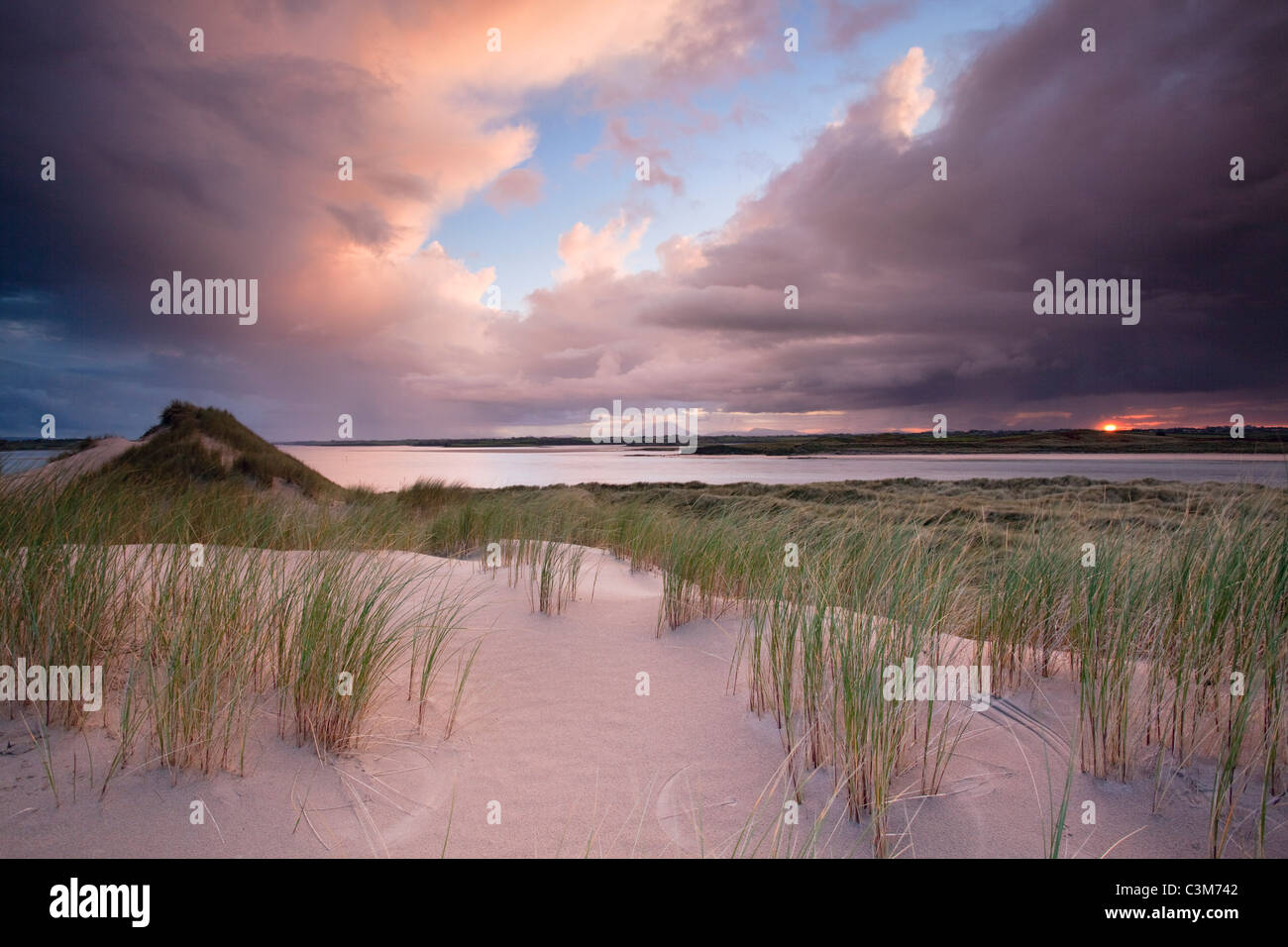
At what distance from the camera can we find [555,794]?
2.33 m

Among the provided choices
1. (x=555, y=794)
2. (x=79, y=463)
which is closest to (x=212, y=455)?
(x=79, y=463)

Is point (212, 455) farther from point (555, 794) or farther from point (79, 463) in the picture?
point (555, 794)

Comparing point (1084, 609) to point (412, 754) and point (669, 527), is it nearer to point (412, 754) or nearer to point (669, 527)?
point (412, 754)

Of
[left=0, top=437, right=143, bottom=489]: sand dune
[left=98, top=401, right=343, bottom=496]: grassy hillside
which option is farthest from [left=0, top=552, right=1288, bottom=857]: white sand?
[left=98, top=401, right=343, bottom=496]: grassy hillside

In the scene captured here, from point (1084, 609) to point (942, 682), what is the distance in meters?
1.09

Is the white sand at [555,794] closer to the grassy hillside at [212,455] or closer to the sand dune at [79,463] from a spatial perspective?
the sand dune at [79,463]

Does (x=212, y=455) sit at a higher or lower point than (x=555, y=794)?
higher

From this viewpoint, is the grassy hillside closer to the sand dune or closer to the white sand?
the sand dune

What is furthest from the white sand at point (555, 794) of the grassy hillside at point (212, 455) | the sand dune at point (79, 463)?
the grassy hillside at point (212, 455)

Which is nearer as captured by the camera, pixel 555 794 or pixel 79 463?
pixel 555 794

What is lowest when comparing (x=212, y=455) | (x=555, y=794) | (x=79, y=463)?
(x=555, y=794)

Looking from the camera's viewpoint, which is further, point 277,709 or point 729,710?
point 729,710
